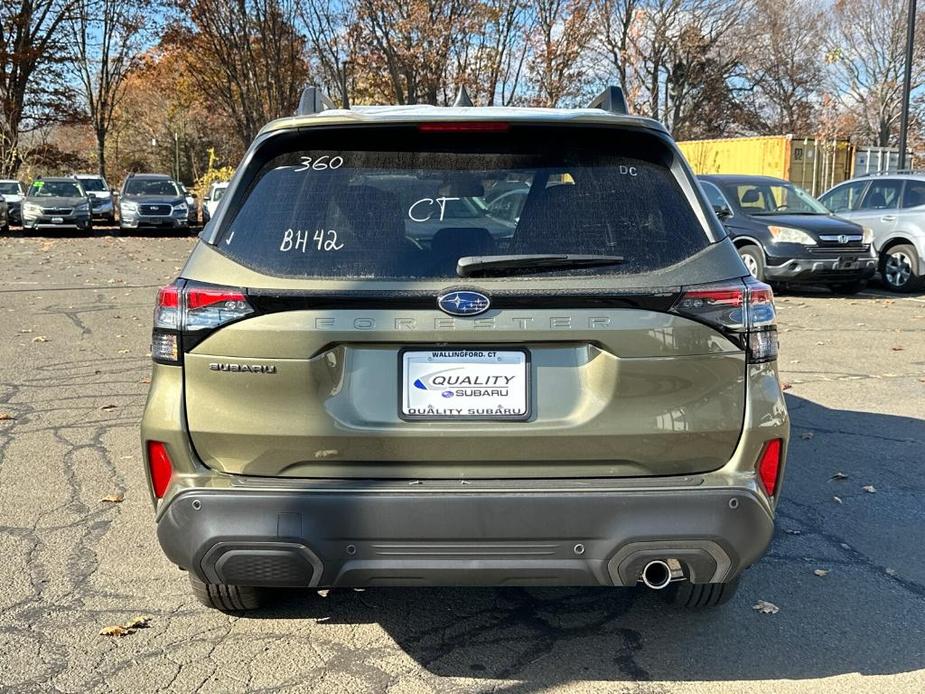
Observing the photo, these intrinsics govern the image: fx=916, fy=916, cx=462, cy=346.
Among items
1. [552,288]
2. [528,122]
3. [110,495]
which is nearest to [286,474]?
[552,288]

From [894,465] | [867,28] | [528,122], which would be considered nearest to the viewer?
[528,122]

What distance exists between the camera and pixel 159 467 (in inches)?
113

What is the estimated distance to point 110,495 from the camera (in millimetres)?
4746

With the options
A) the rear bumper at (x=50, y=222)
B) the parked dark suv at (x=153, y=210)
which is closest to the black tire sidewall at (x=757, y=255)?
the parked dark suv at (x=153, y=210)

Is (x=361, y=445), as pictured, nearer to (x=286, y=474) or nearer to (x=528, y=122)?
(x=286, y=474)

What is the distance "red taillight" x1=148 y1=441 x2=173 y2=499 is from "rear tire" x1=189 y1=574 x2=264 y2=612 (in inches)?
21.3

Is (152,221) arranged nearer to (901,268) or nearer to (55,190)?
(55,190)

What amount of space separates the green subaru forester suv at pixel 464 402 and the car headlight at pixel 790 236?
35.3 feet

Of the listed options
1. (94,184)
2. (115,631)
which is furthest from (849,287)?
(94,184)

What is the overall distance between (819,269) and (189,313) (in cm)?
1159

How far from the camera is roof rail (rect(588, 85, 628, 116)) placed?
3391 millimetres

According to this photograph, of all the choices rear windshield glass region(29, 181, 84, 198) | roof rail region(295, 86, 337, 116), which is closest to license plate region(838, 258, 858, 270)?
roof rail region(295, 86, 337, 116)

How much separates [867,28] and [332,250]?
47.8m

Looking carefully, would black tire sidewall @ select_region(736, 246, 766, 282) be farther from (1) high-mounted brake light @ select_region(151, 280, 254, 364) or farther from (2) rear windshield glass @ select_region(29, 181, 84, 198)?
(2) rear windshield glass @ select_region(29, 181, 84, 198)
